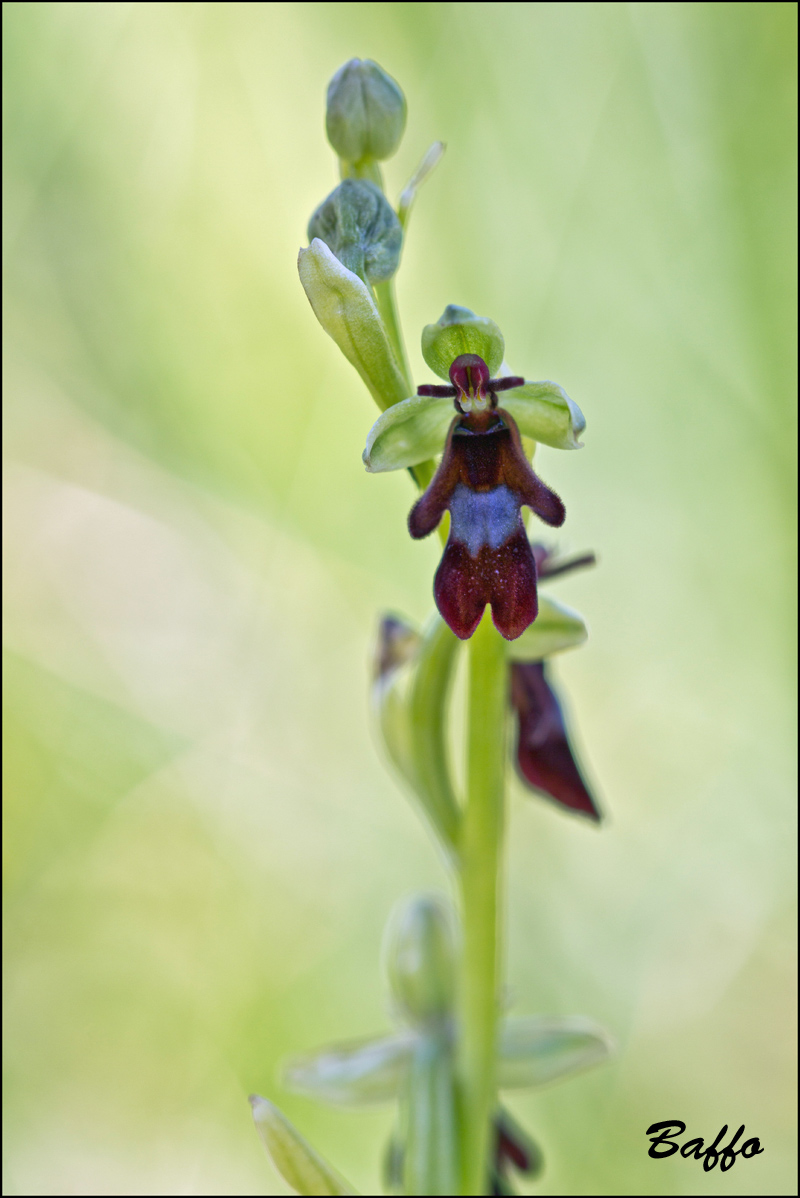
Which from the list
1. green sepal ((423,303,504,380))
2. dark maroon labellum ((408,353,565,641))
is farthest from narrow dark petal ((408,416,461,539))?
green sepal ((423,303,504,380))

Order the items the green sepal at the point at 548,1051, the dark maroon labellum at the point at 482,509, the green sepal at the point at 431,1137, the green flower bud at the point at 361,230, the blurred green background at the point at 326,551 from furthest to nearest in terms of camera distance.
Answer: the blurred green background at the point at 326,551, the green sepal at the point at 548,1051, the green sepal at the point at 431,1137, the green flower bud at the point at 361,230, the dark maroon labellum at the point at 482,509

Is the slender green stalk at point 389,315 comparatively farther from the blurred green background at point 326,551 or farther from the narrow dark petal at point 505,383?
the blurred green background at point 326,551

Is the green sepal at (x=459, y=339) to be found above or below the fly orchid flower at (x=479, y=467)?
above

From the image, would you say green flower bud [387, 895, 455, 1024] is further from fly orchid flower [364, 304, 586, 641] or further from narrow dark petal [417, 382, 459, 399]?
narrow dark petal [417, 382, 459, 399]

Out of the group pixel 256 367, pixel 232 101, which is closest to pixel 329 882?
pixel 256 367

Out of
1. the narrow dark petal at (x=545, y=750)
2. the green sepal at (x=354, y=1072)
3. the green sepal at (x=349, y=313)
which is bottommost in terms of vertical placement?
the green sepal at (x=354, y=1072)

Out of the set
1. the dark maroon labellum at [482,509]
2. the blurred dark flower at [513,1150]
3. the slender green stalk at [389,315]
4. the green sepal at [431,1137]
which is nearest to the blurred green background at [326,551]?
the blurred dark flower at [513,1150]
